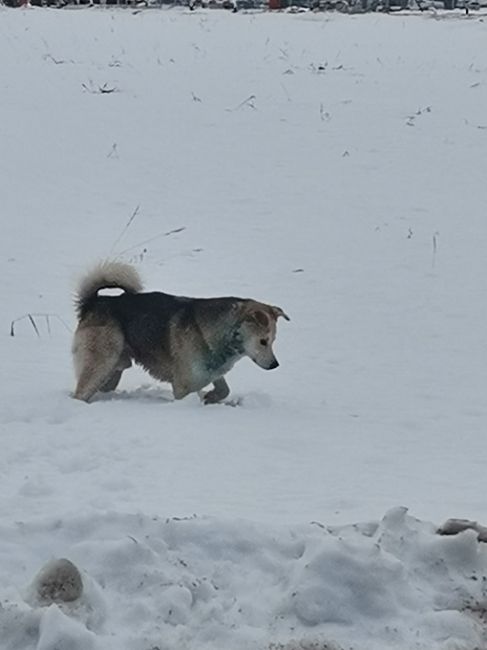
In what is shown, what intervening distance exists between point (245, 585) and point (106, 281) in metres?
3.37

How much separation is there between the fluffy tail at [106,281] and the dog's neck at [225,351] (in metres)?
0.64

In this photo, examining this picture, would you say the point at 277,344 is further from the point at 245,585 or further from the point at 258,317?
the point at 245,585

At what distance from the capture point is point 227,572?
3.79 meters

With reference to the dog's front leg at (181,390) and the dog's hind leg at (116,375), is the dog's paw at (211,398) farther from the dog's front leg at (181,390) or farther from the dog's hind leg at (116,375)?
the dog's hind leg at (116,375)

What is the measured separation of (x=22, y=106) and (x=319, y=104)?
4.01 meters

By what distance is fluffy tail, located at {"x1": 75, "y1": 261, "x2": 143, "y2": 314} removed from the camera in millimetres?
6777

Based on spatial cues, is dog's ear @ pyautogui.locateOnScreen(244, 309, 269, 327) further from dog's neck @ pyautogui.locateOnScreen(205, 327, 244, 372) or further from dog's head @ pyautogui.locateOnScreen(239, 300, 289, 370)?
dog's neck @ pyautogui.locateOnScreen(205, 327, 244, 372)

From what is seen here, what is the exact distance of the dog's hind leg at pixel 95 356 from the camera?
660 centimetres

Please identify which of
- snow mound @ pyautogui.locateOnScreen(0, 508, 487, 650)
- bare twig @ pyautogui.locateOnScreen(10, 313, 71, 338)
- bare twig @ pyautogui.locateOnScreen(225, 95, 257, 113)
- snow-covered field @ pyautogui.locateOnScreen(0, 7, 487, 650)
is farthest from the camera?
bare twig @ pyautogui.locateOnScreen(225, 95, 257, 113)

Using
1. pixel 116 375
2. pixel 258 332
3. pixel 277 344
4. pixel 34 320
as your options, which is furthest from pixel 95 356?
pixel 277 344

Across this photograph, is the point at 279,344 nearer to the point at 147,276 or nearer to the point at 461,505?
the point at 147,276

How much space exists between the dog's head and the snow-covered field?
0.92 feet

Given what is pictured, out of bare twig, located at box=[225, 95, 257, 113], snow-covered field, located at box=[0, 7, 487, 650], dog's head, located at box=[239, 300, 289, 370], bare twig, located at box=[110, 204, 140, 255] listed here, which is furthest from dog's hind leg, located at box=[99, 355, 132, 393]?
bare twig, located at box=[225, 95, 257, 113]

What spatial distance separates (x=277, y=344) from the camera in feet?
26.6
